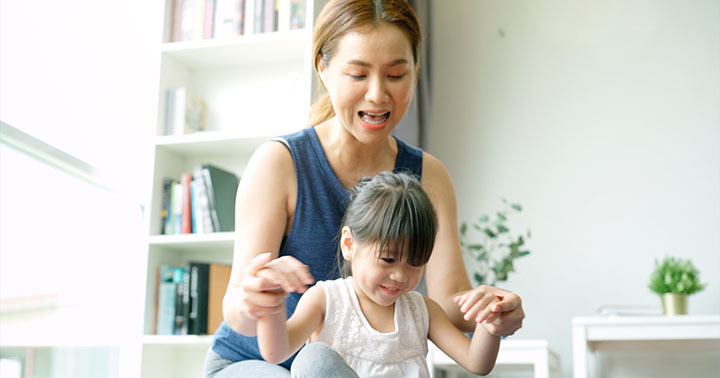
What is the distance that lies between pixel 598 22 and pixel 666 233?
105 cm

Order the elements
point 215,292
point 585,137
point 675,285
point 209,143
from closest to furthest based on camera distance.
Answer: point 675,285, point 215,292, point 209,143, point 585,137

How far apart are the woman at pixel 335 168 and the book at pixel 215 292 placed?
1.46 metres

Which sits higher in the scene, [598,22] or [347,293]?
[598,22]

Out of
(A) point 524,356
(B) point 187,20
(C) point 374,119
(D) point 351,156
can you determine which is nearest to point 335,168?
(D) point 351,156

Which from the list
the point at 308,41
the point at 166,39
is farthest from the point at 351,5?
the point at 166,39

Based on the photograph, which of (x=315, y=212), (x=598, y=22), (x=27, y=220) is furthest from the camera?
(x=598, y=22)

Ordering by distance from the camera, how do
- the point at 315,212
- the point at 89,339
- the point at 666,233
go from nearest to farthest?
the point at 315,212
the point at 89,339
the point at 666,233

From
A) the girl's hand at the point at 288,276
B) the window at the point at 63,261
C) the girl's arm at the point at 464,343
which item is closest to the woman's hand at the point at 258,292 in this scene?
the girl's hand at the point at 288,276

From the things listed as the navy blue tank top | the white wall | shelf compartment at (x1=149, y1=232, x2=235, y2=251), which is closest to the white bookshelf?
shelf compartment at (x1=149, y1=232, x2=235, y2=251)

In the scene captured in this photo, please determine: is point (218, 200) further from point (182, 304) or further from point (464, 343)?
point (464, 343)

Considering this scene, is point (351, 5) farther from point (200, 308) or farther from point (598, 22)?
point (598, 22)

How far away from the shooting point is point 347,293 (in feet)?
3.90

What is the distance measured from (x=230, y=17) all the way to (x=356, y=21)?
5.92 ft

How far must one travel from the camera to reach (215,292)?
2768 millimetres
